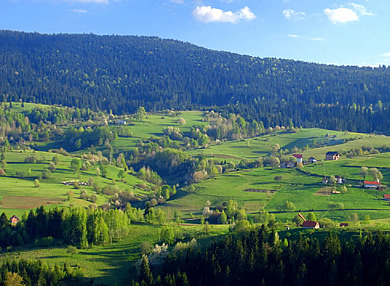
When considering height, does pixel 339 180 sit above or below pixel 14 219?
above

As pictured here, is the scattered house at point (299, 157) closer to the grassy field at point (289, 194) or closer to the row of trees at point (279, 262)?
the grassy field at point (289, 194)

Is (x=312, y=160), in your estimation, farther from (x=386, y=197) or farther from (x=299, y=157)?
(x=386, y=197)

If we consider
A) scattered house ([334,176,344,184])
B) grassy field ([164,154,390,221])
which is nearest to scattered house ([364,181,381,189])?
grassy field ([164,154,390,221])

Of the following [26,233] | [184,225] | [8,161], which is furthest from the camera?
[8,161]

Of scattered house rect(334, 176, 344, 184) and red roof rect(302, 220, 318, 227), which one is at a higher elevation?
scattered house rect(334, 176, 344, 184)

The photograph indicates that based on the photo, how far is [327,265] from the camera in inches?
2847

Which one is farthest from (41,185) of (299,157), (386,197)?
(386,197)

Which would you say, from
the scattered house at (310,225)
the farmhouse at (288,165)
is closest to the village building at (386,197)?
the scattered house at (310,225)

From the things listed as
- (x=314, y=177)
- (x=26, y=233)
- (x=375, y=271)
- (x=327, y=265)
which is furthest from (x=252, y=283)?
(x=314, y=177)

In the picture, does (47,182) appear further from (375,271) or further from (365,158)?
(375,271)

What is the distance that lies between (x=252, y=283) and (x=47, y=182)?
104020mm

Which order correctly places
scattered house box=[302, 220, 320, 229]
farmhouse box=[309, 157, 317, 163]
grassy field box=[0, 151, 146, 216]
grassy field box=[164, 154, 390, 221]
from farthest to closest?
farmhouse box=[309, 157, 317, 163]
grassy field box=[0, 151, 146, 216]
grassy field box=[164, 154, 390, 221]
scattered house box=[302, 220, 320, 229]

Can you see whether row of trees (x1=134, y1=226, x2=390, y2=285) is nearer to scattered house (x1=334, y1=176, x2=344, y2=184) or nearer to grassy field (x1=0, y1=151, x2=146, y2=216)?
grassy field (x1=0, y1=151, x2=146, y2=216)

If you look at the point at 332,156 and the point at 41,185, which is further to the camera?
the point at 332,156
